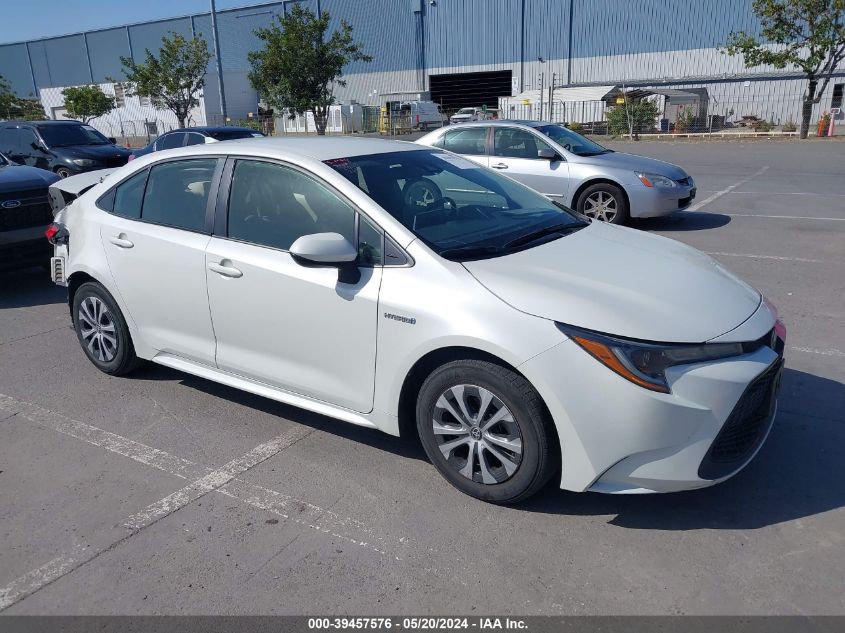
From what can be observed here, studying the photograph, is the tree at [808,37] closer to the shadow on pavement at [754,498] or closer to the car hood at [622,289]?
the shadow on pavement at [754,498]

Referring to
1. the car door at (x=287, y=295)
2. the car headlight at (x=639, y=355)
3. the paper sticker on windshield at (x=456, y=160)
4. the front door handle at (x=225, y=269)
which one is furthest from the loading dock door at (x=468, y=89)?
the car headlight at (x=639, y=355)

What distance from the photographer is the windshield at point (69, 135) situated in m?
15.6

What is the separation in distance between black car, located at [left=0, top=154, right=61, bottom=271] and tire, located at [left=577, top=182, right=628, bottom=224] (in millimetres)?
6961

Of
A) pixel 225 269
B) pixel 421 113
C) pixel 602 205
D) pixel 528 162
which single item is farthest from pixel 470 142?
pixel 421 113

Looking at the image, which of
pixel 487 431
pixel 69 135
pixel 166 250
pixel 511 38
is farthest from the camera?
pixel 511 38

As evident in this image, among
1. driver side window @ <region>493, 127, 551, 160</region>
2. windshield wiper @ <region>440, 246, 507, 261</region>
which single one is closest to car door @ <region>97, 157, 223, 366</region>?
windshield wiper @ <region>440, 246, 507, 261</region>

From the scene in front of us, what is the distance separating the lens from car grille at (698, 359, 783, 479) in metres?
3.02

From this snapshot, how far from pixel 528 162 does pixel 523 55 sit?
3872 centimetres

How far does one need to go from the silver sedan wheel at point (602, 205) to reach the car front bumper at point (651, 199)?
25 cm

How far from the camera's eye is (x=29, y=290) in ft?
26.7

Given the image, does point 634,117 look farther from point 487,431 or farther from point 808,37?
point 487,431

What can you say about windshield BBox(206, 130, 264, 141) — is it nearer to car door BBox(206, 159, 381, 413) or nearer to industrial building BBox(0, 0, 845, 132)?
car door BBox(206, 159, 381, 413)

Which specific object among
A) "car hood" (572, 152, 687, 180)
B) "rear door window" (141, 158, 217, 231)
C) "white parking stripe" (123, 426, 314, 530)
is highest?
"rear door window" (141, 158, 217, 231)
